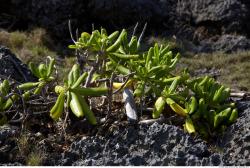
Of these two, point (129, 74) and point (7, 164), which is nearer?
point (7, 164)

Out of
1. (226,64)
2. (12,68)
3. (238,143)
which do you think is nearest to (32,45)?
(226,64)

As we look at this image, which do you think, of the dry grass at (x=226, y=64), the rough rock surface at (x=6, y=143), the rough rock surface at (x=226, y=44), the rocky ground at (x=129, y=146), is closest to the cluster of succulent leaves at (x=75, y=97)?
the rocky ground at (x=129, y=146)

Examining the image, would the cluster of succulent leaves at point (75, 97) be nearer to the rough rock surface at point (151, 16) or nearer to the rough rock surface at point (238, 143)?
the rough rock surface at point (238, 143)

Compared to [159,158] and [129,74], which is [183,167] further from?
[129,74]

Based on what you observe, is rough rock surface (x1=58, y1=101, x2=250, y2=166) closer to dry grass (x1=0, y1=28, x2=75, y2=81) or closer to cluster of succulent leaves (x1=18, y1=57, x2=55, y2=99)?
cluster of succulent leaves (x1=18, y1=57, x2=55, y2=99)

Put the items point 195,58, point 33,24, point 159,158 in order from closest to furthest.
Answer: point 159,158 < point 195,58 < point 33,24

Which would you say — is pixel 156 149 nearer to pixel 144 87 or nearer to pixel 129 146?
pixel 129 146

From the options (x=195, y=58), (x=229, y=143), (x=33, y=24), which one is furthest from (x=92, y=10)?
(x=229, y=143)
